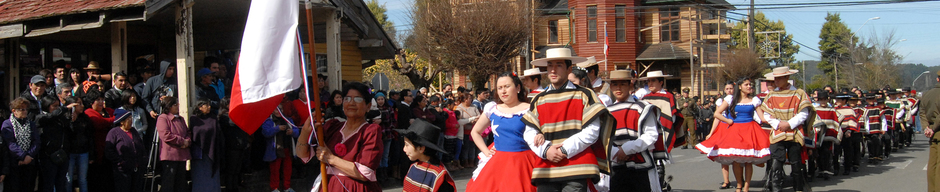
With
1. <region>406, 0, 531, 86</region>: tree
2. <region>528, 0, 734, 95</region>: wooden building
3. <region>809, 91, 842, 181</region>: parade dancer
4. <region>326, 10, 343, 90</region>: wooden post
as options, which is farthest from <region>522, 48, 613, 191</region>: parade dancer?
<region>528, 0, 734, 95</region>: wooden building

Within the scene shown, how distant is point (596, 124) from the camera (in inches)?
206

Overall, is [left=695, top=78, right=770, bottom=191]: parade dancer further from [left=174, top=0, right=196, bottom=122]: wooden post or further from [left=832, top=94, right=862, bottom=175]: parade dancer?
[left=174, top=0, right=196, bottom=122]: wooden post

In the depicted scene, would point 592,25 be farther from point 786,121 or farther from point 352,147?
point 352,147

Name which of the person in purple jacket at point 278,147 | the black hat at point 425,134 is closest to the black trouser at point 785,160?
the black hat at point 425,134

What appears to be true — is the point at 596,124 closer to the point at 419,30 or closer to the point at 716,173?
the point at 716,173

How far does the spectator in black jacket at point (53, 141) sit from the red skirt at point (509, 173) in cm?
489

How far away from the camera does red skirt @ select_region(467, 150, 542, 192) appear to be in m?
5.42

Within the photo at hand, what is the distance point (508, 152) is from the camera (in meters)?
5.58

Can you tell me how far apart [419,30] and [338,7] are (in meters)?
14.2

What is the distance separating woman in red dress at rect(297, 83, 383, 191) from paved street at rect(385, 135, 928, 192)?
614cm

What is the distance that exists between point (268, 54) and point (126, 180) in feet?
16.1

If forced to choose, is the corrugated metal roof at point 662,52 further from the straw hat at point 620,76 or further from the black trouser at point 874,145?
the straw hat at point 620,76

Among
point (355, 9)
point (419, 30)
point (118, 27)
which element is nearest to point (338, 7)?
point (355, 9)

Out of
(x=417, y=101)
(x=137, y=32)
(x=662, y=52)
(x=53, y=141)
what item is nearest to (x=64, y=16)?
(x=53, y=141)
